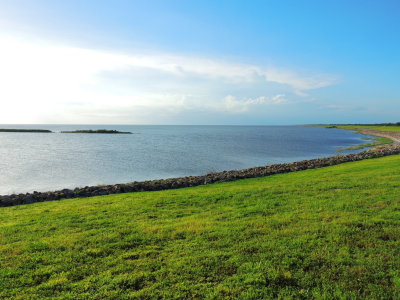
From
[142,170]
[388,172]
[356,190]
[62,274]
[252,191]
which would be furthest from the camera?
[142,170]

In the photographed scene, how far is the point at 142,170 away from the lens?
120 ft

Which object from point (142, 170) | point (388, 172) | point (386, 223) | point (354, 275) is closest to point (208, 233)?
point (354, 275)

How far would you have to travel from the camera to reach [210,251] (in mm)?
7535

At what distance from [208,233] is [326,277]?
3843mm

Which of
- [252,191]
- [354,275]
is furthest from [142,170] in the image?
[354,275]

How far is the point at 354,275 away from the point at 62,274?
23.3ft

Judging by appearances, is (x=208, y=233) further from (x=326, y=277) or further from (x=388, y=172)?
(x=388, y=172)

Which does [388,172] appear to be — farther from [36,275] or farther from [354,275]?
[36,275]

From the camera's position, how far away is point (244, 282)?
19.6 feet

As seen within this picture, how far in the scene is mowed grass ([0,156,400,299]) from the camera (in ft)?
19.2

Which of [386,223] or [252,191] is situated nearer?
[386,223]

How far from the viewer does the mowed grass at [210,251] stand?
230 inches

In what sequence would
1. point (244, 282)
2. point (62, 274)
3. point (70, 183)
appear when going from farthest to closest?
1. point (70, 183)
2. point (62, 274)
3. point (244, 282)

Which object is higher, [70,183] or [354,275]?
[354,275]
